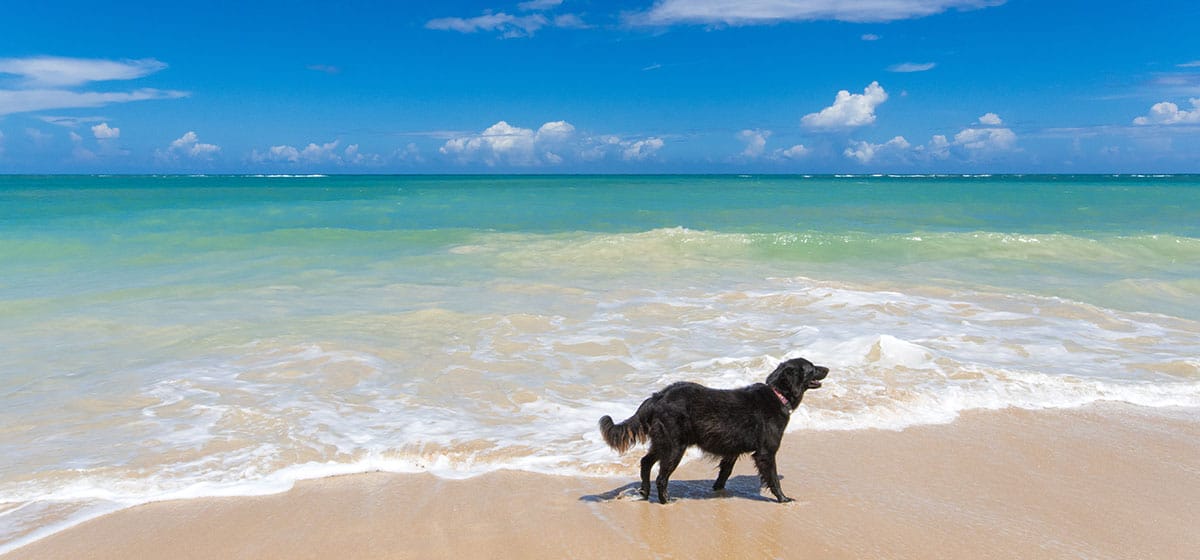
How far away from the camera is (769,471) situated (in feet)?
16.4

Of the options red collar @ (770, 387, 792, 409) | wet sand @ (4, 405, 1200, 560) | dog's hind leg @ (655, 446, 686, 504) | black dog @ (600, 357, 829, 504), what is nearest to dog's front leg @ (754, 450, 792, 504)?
black dog @ (600, 357, 829, 504)

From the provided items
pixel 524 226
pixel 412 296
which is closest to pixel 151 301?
pixel 412 296

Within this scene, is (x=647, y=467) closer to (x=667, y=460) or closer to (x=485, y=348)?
(x=667, y=460)

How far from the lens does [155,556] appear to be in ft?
14.4

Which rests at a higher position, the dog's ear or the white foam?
the dog's ear

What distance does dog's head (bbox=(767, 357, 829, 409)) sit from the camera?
5117 mm

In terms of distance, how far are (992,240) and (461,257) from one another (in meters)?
15.9

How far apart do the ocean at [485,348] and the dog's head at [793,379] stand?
140 centimetres

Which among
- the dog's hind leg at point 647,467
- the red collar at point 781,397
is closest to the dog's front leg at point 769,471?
the red collar at point 781,397

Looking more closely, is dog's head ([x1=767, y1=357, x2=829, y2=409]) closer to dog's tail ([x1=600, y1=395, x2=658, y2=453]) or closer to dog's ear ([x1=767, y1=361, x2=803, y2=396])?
dog's ear ([x1=767, y1=361, x2=803, y2=396])

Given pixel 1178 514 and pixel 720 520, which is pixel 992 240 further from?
pixel 720 520

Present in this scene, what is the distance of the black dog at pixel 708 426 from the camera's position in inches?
191

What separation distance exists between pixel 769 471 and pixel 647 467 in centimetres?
81

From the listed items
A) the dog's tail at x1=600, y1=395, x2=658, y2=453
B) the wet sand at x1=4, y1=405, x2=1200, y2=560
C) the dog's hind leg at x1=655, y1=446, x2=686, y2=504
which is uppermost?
the dog's tail at x1=600, y1=395, x2=658, y2=453
